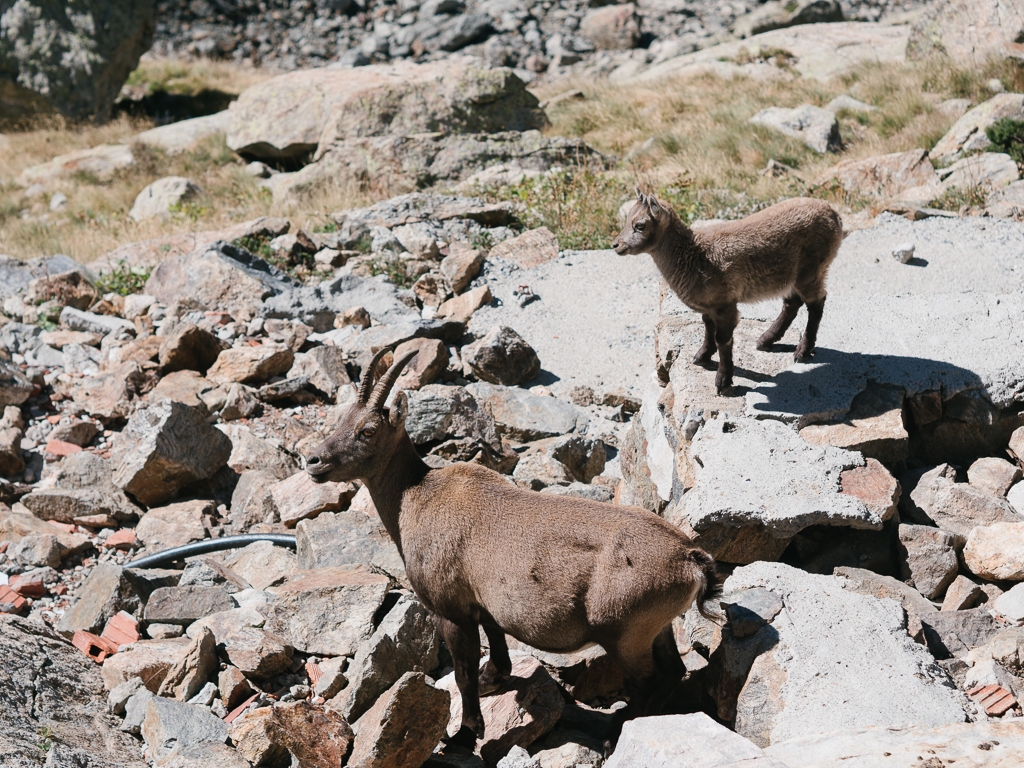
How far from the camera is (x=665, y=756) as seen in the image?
3.56 metres

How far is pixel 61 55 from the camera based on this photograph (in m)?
25.6

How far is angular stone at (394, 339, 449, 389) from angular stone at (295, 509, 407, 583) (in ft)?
7.79

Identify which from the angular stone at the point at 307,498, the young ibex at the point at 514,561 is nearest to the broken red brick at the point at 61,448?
the angular stone at the point at 307,498

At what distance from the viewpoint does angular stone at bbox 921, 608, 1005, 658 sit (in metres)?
4.86

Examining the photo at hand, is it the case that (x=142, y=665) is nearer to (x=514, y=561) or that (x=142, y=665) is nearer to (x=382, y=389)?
(x=382, y=389)

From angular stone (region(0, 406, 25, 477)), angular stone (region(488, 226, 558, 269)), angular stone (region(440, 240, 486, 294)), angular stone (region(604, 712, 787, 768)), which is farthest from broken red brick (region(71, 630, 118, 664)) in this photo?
angular stone (region(488, 226, 558, 269))

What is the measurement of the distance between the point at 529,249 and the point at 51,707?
323 inches

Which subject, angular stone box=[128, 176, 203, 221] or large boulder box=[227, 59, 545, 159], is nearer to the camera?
angular stone box=[128, 176, 203, 221]

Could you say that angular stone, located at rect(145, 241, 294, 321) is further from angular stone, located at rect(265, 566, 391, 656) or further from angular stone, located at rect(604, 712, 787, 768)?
angular stone, located at rect(604, 712, 787, 768)

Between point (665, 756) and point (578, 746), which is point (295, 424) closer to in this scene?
point (578, 746)

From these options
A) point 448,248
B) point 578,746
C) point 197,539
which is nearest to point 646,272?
point 448,248

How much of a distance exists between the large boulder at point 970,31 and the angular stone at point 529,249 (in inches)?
420

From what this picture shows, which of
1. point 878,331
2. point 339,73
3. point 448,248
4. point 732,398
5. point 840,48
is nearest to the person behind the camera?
point 732,398

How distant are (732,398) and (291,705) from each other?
3.79 m
